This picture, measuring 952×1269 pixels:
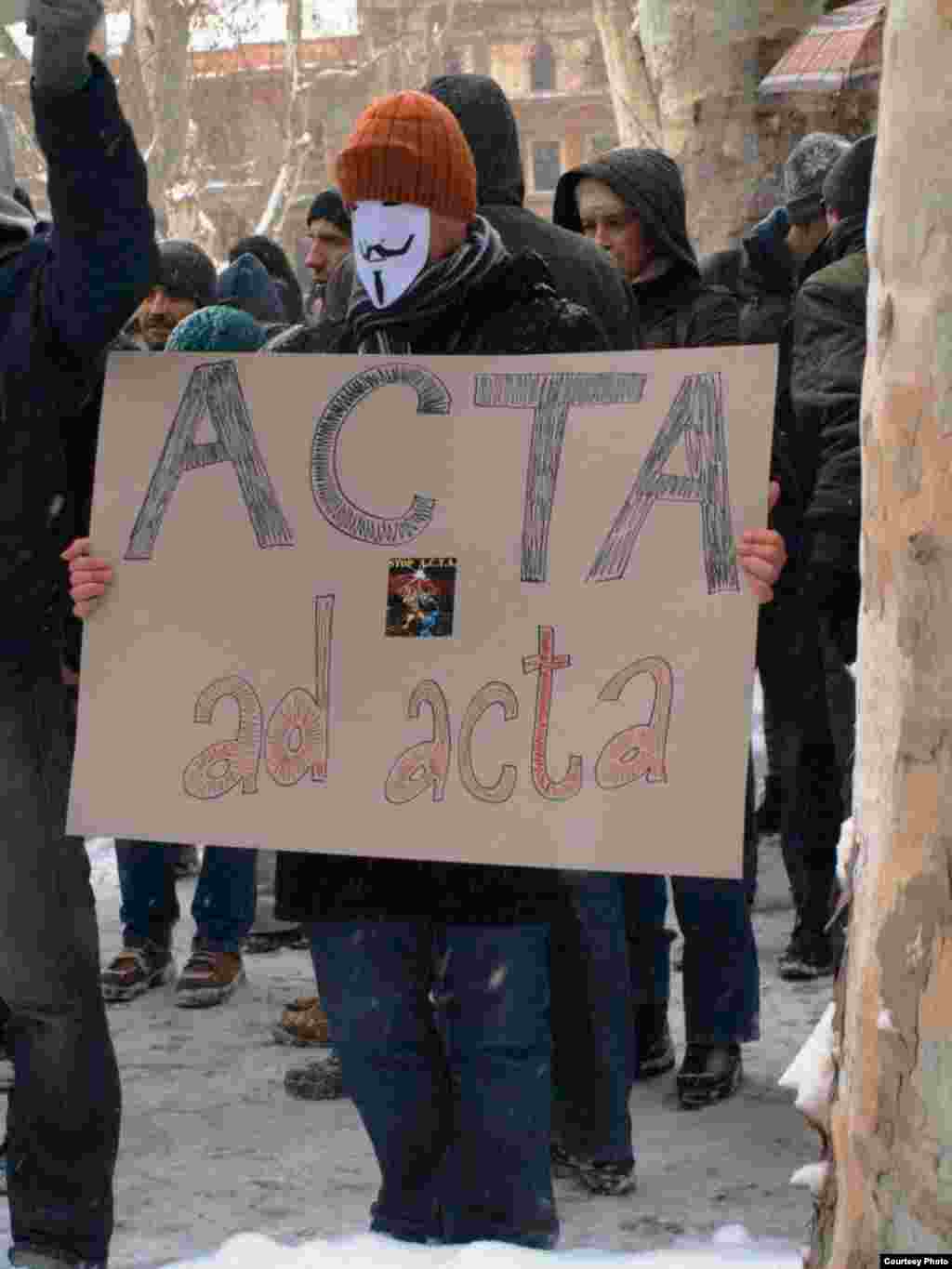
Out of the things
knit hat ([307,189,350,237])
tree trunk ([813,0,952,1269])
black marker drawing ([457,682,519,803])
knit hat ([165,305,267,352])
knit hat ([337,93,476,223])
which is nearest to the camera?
tree trunk ([813,0,952,1269])

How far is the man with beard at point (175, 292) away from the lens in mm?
7148

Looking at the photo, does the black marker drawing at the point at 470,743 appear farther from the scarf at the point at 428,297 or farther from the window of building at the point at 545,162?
the window of building at the point at 545,162

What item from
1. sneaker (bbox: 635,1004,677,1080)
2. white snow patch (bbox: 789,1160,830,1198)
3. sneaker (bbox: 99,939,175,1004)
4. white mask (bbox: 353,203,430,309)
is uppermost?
white mask (bbox: 353,203,430,309)

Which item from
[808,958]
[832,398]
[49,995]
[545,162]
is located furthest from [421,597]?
[545,162]

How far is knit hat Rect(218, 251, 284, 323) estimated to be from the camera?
8.51 m

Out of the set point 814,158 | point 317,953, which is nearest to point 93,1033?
point 317,953

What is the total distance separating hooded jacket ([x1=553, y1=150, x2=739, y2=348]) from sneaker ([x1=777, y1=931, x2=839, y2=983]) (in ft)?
5.46

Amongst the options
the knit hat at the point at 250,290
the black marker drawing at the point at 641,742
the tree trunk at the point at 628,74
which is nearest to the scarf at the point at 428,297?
the black marker drawing at the point at 641,742

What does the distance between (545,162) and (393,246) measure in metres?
68.4

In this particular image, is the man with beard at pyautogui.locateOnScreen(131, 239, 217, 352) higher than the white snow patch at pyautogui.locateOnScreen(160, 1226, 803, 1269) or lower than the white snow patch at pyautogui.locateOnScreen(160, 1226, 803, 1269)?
higher

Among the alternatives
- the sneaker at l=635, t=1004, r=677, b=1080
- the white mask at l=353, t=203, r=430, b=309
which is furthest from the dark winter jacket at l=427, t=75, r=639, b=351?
the sneaker at l=635, t=1004, r=677, b=1080

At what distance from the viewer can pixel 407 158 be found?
383 centimetres

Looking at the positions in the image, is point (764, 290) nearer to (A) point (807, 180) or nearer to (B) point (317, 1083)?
(A) point (807, 180)

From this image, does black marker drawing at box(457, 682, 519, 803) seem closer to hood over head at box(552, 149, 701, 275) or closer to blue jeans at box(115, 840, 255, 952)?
hood over head at box(552, 149, 701, 275)
